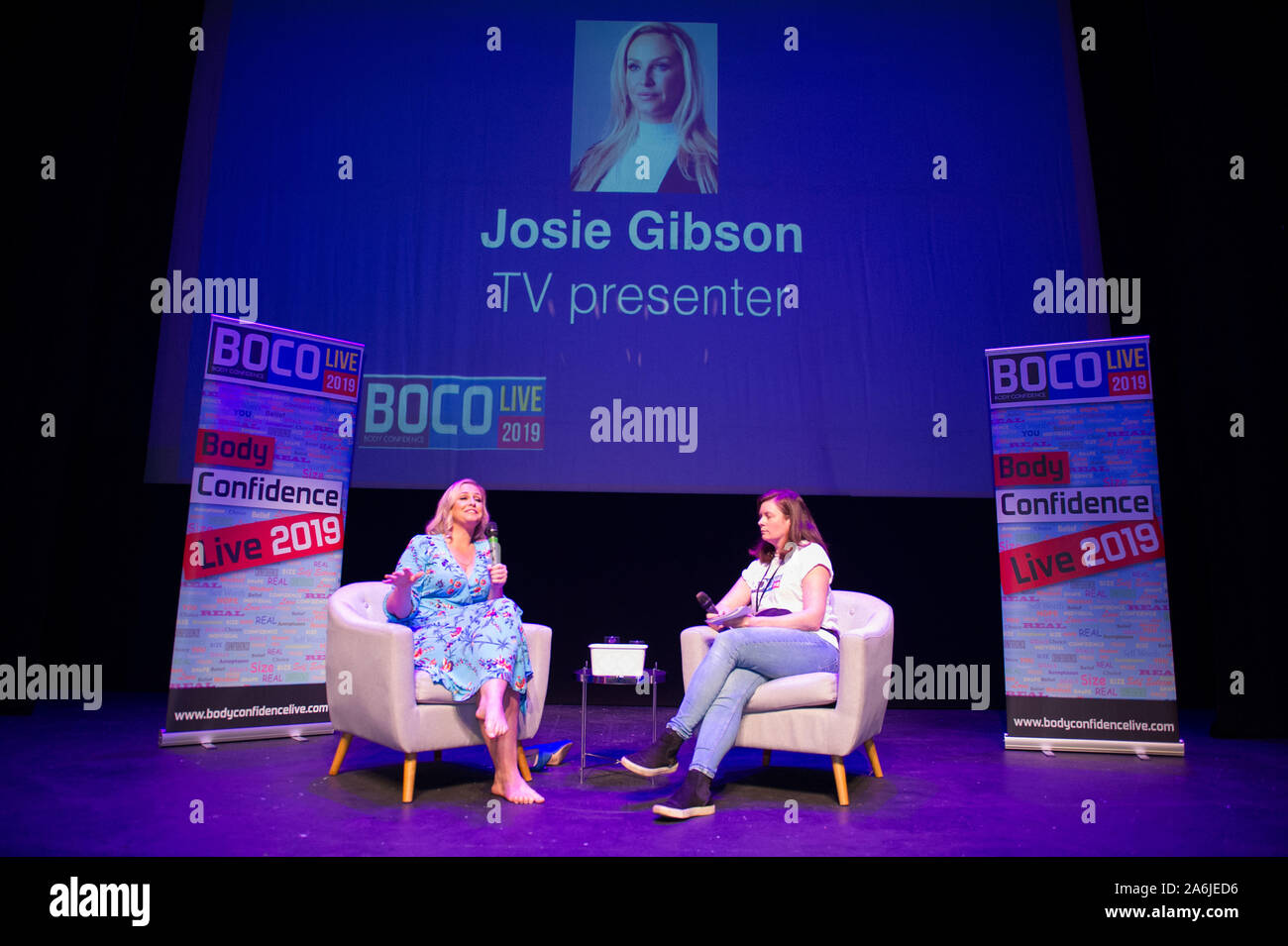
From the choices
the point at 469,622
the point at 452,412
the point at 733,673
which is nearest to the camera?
the point at 733,673

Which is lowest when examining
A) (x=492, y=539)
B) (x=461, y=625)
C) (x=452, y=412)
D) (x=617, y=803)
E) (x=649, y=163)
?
(x=617, y=803)

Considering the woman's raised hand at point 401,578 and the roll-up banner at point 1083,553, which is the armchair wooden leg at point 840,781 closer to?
the roll-up banner at point 1083,553

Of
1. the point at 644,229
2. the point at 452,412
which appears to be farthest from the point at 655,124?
the point at 452,412

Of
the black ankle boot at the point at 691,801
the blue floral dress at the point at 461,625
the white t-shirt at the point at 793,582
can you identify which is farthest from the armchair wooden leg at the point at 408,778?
the white t-shirt at the point at 793,582

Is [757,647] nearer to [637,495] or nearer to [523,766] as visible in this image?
[523,766]

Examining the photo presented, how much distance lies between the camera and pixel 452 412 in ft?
15.4

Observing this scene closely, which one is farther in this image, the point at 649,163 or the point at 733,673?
the point at 649,163

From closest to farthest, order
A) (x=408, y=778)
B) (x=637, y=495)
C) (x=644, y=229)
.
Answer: (x=408, y=778) → (x=644, y=229) → (x=637, y=495)

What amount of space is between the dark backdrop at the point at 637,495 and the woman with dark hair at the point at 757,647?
1788 mm

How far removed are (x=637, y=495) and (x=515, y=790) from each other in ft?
8.27

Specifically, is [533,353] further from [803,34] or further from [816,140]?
[803,34]

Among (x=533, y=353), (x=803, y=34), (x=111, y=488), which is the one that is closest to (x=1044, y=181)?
(x=803, y=34)

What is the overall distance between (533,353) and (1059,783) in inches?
128

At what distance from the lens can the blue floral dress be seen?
2.91m
